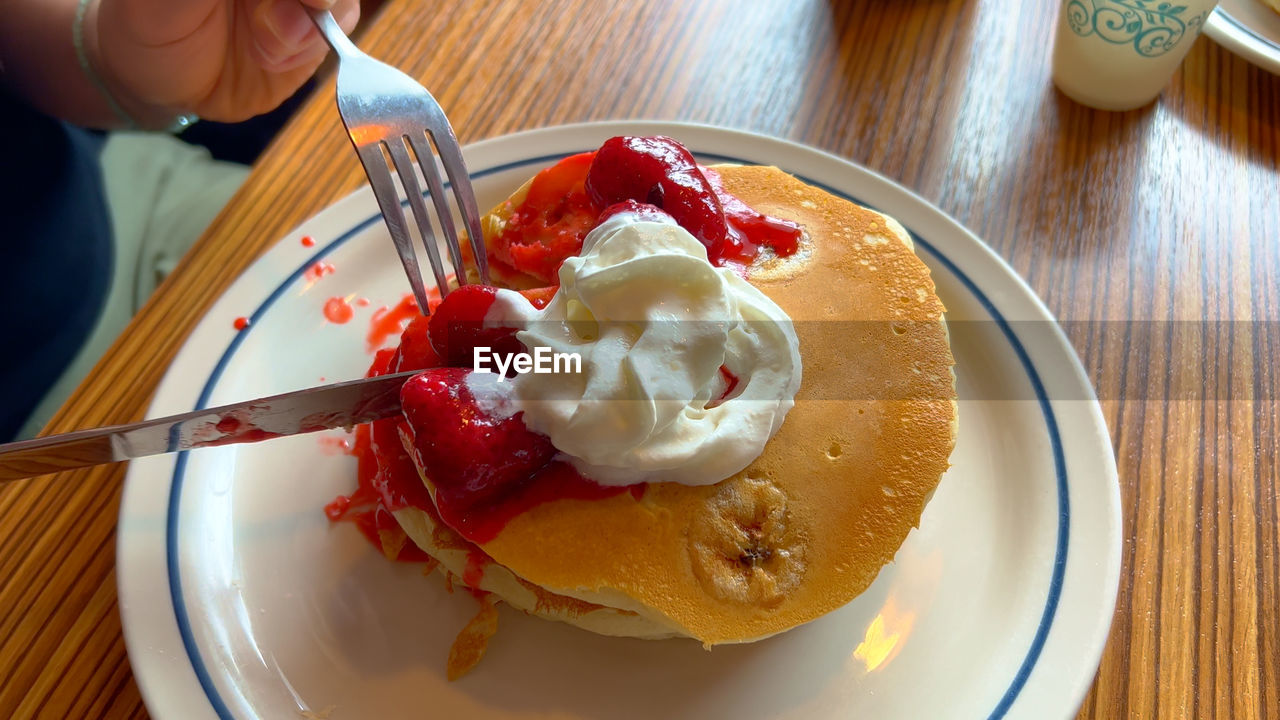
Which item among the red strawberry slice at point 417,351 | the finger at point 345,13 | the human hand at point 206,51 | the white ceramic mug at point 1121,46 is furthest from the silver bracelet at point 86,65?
the white ceramic mug at point 1121,46

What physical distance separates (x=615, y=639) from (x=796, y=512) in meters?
0.37

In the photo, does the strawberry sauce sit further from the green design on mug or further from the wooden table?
the green design on mug

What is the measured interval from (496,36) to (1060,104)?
1511 millimetres

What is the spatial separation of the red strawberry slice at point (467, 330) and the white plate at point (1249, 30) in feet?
5.91

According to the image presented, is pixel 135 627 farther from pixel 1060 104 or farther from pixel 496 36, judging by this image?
pixel 1060 104

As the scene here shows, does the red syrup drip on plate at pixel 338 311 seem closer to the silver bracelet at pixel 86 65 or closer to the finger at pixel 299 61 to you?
the finger at pixel 299 61

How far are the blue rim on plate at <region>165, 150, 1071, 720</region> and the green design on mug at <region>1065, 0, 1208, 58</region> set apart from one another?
2.48ft

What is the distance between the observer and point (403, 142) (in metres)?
1.41

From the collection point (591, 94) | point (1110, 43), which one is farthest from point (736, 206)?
point (1110, 43)

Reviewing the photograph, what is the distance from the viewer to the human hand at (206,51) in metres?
1.52

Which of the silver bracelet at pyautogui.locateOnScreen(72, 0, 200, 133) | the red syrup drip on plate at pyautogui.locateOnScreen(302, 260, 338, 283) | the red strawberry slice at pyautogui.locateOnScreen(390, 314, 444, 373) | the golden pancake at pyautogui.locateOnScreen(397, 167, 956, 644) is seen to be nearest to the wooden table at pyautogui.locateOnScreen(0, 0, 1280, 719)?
the red syrup drip on plate at pyautogui.locateOnScreen(302, 260, 338, 283)

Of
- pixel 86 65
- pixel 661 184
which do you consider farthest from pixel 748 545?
pixel 86 65

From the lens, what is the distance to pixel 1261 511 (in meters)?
1.37

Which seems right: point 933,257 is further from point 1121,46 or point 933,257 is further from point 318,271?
point 318,271
